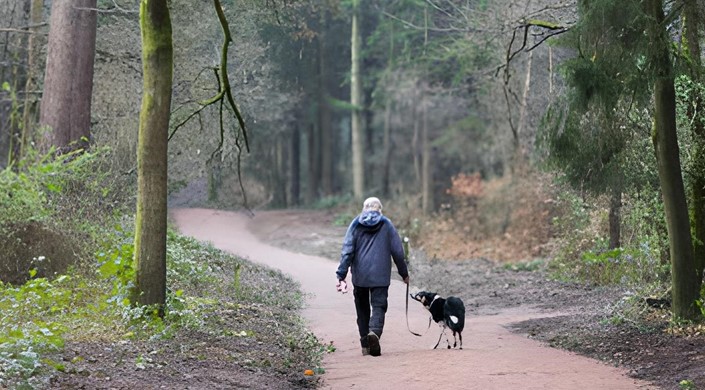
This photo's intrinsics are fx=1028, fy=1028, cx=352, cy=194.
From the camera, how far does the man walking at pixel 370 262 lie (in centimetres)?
1242

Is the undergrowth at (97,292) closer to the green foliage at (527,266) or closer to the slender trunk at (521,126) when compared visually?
the green foliage at (527,266)

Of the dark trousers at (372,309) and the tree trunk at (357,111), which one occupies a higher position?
the tree trunk at (357,111)

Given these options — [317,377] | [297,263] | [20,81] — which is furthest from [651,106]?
[20,81]

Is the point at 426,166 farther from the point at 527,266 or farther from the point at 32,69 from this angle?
the point at 32,69

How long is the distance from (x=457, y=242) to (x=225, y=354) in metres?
25.7

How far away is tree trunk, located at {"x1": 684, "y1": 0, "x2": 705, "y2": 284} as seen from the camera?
499 inches

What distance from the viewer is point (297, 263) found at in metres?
27.3

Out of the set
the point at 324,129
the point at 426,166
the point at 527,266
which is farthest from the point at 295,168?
the point at 527,266

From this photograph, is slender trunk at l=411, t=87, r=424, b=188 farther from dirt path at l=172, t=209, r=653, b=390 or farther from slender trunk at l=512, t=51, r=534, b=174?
dirt path at l=172, t=209, r=653, b=390

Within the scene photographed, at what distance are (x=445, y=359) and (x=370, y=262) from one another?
1.85 m

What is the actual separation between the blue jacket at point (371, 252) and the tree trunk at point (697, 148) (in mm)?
3707

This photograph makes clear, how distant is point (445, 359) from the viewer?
36.4 feet

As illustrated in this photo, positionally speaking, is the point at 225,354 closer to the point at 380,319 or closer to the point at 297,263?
the point at 380,319

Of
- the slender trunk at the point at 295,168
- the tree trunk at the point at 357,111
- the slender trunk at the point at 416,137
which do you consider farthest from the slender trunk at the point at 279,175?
the slender trunk at the point at 416,137
